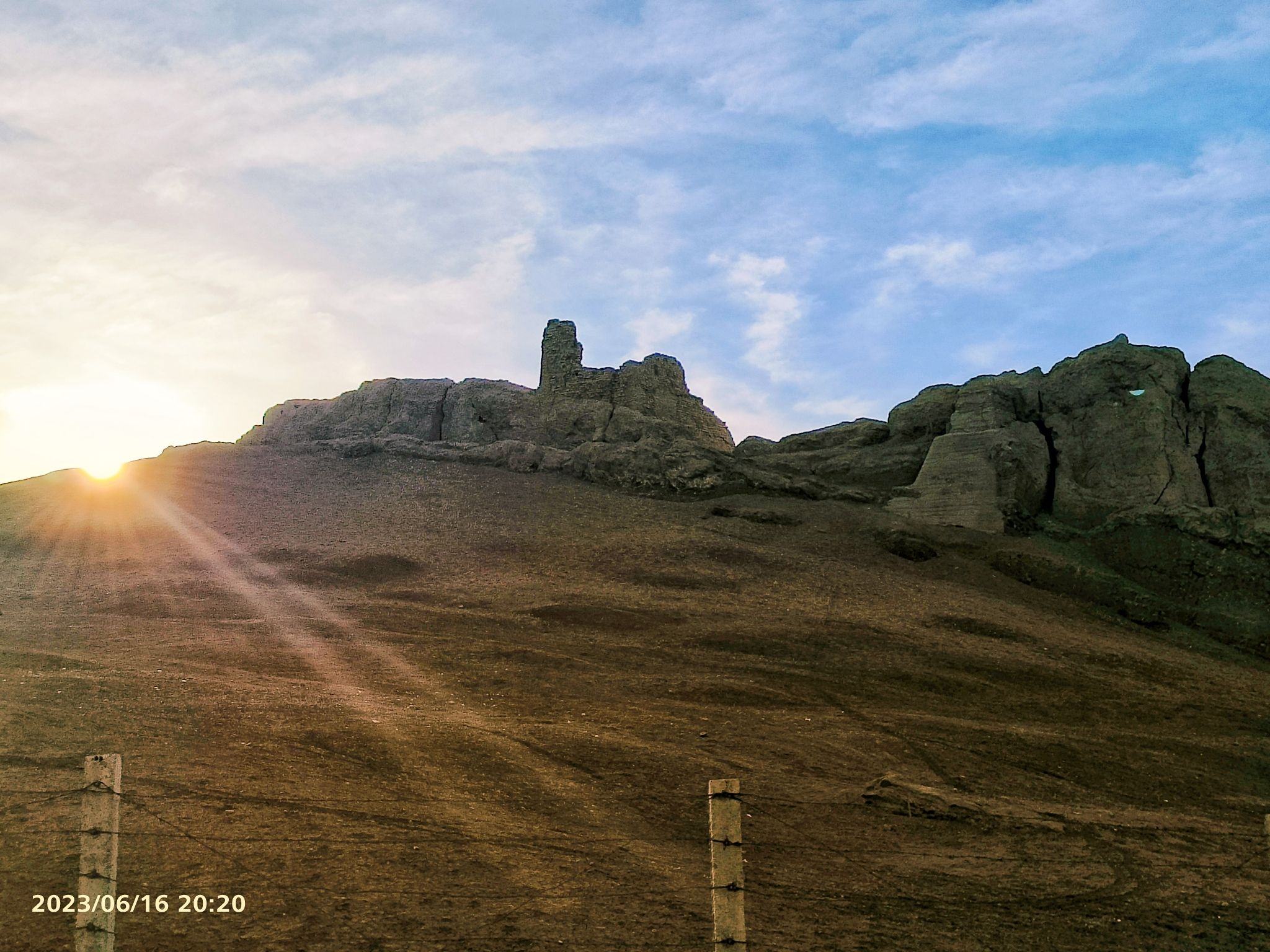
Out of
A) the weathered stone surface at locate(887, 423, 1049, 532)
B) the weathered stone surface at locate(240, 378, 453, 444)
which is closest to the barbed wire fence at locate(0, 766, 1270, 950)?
the weathered stone surface at locate(887, 423, 1049, 532)

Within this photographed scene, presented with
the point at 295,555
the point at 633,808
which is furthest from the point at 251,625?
the point at 633,808

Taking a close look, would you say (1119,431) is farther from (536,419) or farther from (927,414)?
(536,419)

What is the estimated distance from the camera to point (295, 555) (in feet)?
72.1

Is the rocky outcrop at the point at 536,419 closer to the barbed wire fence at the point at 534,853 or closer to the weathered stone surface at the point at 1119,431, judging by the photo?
the weathered stone surface at the point at 1119,431

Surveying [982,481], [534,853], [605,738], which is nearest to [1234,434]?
[982,481]

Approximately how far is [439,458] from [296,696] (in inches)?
674

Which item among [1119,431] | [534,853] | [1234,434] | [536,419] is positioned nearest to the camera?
[534,853]

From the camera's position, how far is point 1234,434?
23.2 m

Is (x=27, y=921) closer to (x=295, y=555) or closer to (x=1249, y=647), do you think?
(x=295, y=555)

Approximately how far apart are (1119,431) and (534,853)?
20559 mm
